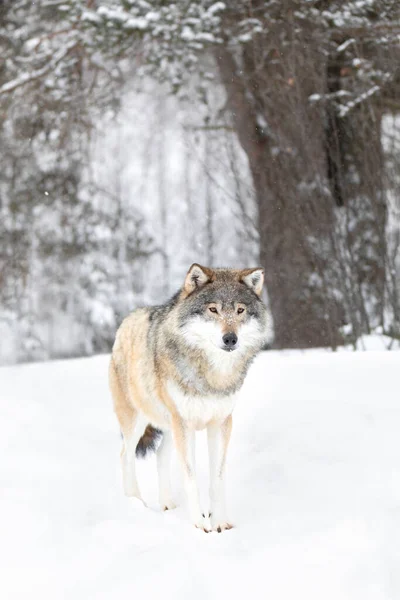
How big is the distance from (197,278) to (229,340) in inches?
19.5

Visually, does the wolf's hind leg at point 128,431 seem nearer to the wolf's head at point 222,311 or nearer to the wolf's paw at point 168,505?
the wolf's paw at point 168,505

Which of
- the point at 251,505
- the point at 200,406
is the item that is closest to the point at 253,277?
the point at 200,406

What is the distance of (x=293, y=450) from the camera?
5.14m

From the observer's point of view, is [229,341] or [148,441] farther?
[148,441]

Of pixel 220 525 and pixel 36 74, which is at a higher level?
pixel 36 74

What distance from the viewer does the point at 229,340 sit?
4402 millimetres

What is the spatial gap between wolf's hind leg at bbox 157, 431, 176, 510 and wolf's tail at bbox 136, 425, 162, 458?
213 mm

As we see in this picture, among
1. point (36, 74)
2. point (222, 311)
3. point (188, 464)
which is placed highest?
point (222, 311)

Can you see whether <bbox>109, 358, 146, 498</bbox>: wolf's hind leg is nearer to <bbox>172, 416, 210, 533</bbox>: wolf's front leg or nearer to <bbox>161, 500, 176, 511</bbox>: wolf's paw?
<bbox>161, 500, 176, 511</bbox>: wolf's paw

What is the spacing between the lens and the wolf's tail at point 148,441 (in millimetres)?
5543

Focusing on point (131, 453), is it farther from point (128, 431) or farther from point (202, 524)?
point (202, 524)

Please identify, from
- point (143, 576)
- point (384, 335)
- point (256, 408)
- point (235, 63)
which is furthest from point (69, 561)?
point (235, 63)

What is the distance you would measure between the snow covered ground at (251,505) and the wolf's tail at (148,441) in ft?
1.11

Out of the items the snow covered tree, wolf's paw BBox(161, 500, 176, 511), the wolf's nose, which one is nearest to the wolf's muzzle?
the wolf's nose
